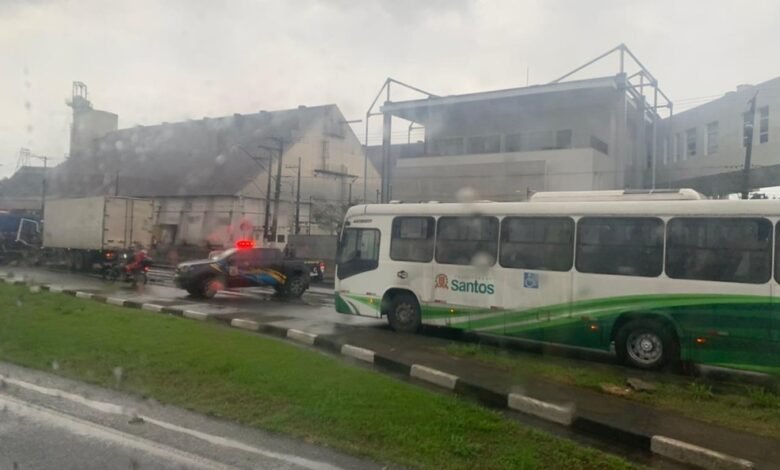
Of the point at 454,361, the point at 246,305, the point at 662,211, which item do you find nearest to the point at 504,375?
the point at 454,361

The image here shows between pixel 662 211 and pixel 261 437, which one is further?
pixel 662 211

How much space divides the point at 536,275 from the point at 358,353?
3297 mm

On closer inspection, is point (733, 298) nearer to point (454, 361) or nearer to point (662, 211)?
point (662, 211)

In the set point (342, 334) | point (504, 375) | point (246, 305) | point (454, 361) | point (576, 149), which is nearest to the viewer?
point (504, 375)

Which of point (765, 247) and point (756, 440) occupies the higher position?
point (765, 247)

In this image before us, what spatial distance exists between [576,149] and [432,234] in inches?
656

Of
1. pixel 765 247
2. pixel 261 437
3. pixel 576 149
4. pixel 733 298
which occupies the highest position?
pixel 576 149

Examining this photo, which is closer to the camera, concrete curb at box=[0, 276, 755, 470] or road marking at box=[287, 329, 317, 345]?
concrete curb at box=[0, 276, 755, 470]

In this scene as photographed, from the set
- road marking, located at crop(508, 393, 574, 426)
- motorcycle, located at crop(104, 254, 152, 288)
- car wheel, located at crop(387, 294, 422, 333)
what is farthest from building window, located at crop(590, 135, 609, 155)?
road marking, located at crop(508, 393, 574, 426)

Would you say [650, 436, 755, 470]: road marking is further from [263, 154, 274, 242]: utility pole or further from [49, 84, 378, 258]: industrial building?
[49, 84, 378, 258]: industrial building

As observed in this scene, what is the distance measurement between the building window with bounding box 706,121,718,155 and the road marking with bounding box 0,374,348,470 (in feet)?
84.0

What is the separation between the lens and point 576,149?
87.5ft

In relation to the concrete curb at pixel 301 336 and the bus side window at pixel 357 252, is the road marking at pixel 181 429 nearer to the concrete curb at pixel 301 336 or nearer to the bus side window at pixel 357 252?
the concrete curb at pixel 301 336

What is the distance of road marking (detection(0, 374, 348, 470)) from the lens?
4.90 metres
